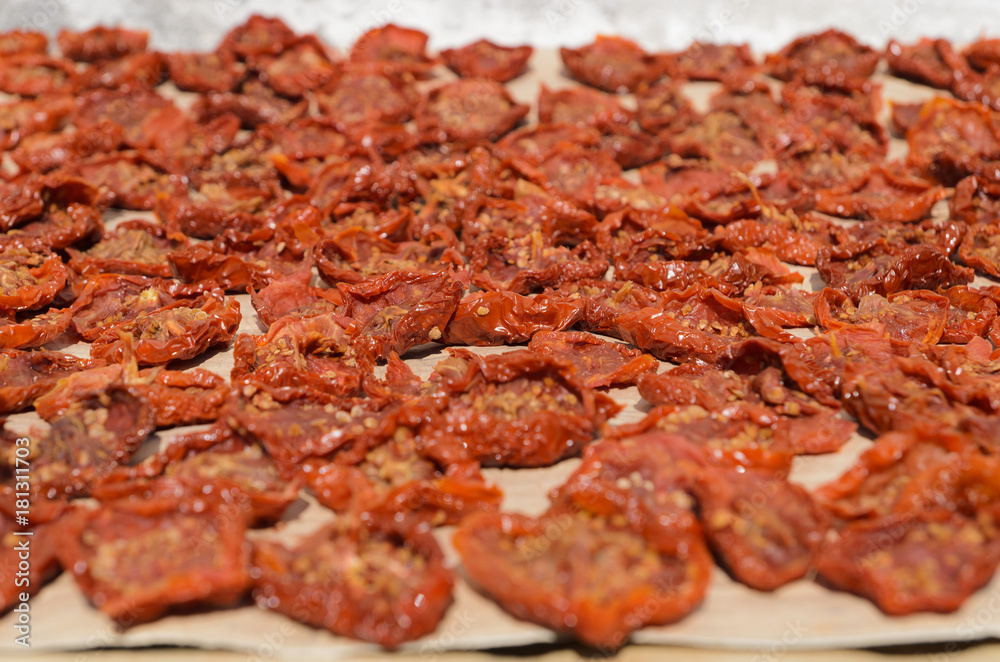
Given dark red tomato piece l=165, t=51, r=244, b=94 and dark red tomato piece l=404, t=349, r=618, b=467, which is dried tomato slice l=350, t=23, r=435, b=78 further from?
dark red tomato piece l=404, t=349, r=618, b=467

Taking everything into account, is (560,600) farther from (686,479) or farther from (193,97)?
(193,97)

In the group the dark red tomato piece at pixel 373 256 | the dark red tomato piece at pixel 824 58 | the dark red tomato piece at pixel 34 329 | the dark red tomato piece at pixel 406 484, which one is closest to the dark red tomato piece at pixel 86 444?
the dark red tomato piece at pixel 34 329

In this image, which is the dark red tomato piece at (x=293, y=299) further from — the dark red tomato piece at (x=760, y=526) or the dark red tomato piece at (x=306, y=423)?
the dark red tomato piece at (x=760, y=526)

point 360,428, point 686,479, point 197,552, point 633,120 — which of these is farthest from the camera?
point 633,120

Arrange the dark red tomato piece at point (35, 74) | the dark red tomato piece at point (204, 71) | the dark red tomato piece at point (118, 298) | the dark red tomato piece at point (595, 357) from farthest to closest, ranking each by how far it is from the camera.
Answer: the dark red tomato piece at point (204, 71) → the dark red tomato piece at point (35, 74) → the dark red tomato piece at point (118, 298) → the dark red tomato piece at point (595, 357)

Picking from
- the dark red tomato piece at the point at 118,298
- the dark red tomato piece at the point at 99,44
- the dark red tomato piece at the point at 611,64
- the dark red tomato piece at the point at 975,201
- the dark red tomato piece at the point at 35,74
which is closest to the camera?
the dark red tomato piece at the point at 118,298

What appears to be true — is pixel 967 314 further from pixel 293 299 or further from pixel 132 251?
pixel 132 251

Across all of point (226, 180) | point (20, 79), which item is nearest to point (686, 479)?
point (226, 180)

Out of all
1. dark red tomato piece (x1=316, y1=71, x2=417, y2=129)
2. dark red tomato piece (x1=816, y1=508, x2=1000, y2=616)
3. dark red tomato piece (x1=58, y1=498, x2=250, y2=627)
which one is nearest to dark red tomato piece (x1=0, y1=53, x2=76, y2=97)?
dark red tomato piece (x1=316, y1=71, x2=417, y2=129)
